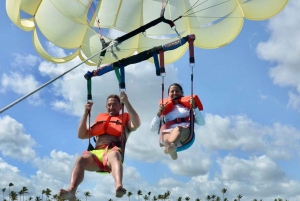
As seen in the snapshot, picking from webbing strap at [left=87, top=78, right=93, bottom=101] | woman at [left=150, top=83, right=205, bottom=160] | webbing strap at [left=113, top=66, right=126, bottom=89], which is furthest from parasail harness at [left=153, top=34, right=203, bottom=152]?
webbing strap at [left=87, top=78, right=93, bottom=101]

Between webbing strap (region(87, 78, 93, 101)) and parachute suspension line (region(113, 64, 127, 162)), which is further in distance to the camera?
webbing strap (region(87, 78, 93, 101))

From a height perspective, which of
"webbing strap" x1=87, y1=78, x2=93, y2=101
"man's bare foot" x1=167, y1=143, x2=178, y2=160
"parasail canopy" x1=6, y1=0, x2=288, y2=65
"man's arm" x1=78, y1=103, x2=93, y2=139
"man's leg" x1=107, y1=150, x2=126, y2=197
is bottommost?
"man's leg" x1=107, y1=150, x2=126, y2=197

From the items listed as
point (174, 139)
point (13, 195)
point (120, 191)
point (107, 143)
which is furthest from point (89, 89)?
point (13, 195)

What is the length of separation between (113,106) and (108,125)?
0.40 m

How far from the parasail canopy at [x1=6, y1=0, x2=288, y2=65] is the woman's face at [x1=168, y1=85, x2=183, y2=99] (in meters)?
2.12

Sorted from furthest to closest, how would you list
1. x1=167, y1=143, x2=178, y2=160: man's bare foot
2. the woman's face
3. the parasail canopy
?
1. the parasail canopy
2. the woman's face
3. x1=167, y1=143, x2=178, y2=160: man's bare foot

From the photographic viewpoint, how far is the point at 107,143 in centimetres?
658

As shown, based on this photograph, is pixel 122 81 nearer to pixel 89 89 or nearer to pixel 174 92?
pixel 89 89

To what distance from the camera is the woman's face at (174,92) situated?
7.26 meters

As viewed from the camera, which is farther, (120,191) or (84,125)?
(84,125)

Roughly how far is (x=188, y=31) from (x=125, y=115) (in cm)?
358

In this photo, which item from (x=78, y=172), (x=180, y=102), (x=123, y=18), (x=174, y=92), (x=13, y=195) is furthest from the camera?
(x=13, y=195)

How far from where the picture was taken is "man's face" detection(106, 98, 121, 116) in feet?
22.8

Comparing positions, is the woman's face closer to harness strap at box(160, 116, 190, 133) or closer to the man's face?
harness strap at box(160, 116, 190, 133)
